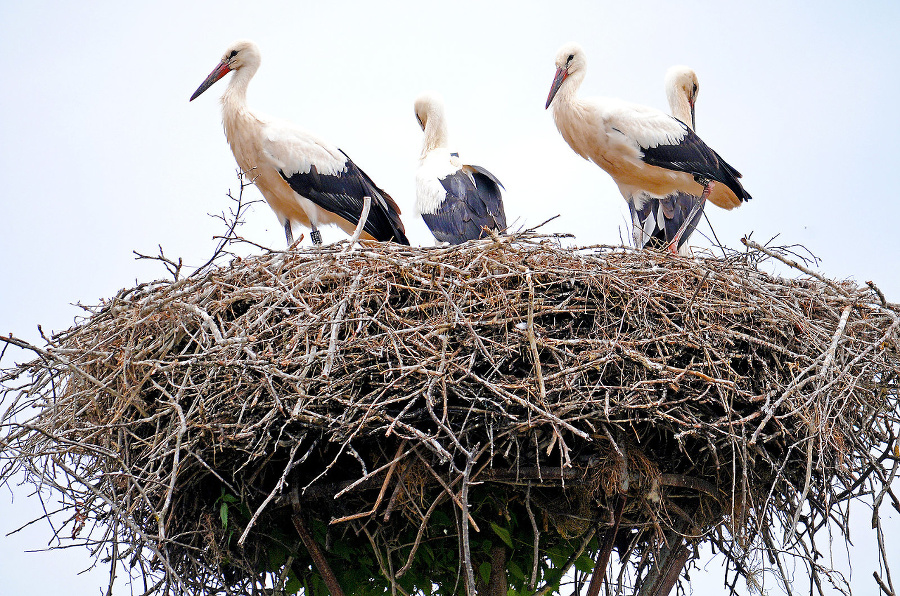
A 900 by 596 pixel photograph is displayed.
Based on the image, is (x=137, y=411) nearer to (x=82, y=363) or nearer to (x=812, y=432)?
(x=82, y=363)

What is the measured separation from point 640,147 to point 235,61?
9.76 ft

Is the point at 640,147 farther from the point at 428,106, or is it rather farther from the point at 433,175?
the point at 428,106

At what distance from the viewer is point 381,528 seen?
16.0 ft

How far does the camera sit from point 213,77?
808cm

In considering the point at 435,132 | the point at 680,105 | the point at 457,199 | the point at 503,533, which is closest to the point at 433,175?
the point at 457,199

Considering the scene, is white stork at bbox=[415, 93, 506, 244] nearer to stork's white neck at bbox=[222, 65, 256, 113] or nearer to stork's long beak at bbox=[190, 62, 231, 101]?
stork's white neck at bbox=[222, 65, 256, 113]

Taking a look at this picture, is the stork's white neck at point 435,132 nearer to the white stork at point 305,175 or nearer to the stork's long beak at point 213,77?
the white stork at point 305,175

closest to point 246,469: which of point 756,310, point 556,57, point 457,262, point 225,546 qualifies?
point 225,546

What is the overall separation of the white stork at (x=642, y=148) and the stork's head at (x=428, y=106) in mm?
951

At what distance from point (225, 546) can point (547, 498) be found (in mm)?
1450

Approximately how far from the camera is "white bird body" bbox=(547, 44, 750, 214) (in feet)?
24.2

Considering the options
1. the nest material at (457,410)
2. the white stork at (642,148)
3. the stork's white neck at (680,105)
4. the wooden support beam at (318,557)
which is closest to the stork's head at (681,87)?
the stork's white neck at (680,105)

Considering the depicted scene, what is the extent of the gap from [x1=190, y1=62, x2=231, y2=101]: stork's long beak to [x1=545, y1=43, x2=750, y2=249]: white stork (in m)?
2.35

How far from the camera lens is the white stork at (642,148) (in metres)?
7.38
